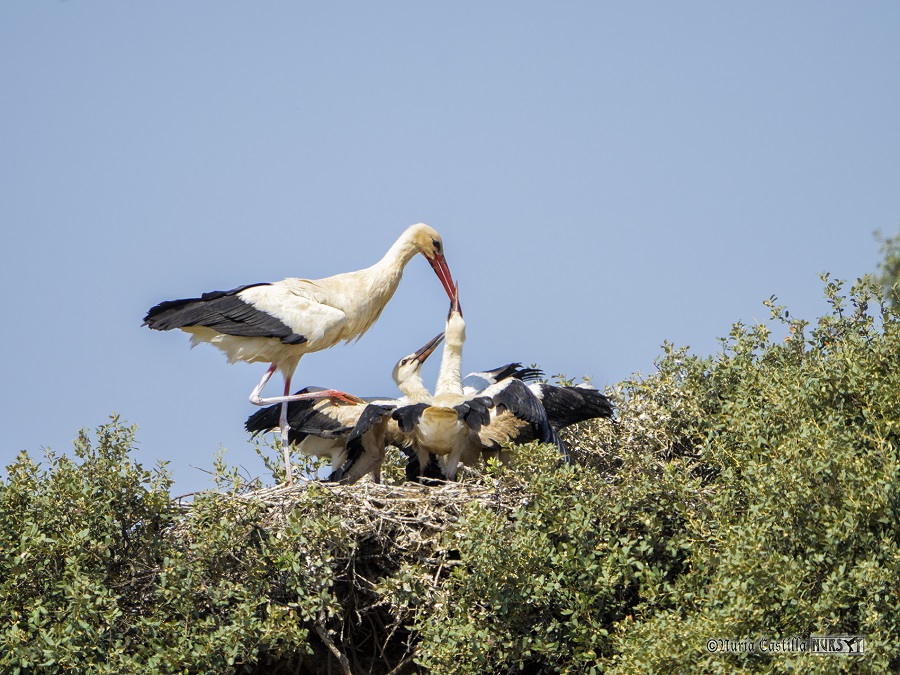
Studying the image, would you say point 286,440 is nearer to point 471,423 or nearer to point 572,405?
point 471,423

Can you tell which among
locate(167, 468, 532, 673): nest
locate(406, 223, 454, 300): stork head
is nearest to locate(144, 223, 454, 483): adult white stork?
locate(406, 223, 454, 300): stork head

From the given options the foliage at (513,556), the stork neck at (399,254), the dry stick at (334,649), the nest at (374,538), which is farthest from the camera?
the stork neck at (399,254)

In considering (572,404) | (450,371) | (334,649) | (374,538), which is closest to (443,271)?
(450,371)

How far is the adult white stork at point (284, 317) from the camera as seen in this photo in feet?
36.0

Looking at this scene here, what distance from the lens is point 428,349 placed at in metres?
12.2

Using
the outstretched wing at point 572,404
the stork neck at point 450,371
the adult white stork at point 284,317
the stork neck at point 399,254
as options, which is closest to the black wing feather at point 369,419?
the adult white stork at point 284,317

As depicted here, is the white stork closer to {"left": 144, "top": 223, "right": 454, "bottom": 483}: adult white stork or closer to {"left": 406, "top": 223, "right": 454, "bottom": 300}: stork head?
{"left": 144, "top": 223, "right": 454, "bottom": 483}: adult white stork

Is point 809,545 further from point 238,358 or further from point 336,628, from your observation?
point 238,358

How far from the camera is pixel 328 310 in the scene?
1121 cm

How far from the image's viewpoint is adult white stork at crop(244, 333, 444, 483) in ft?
35.2

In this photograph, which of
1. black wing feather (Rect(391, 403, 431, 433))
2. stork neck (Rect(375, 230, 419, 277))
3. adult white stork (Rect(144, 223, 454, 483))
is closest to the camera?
black wing feather (Rect(391, 403, 431, 433))

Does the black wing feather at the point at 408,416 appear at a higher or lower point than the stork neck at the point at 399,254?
lower

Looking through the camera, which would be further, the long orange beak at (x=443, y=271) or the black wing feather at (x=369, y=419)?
the long orange beak at (x=443, y=271)

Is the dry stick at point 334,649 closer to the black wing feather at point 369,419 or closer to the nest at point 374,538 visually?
the nest at point 374,538
